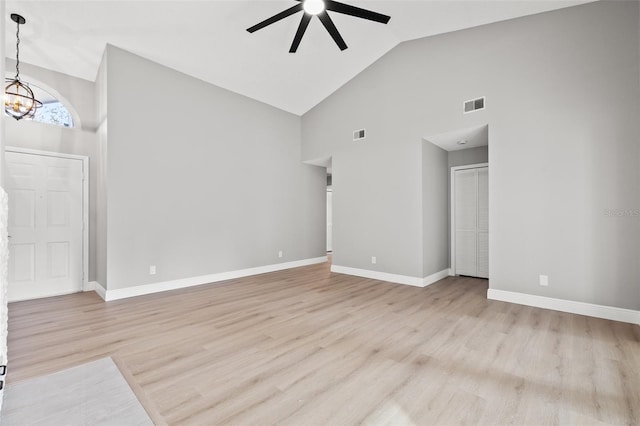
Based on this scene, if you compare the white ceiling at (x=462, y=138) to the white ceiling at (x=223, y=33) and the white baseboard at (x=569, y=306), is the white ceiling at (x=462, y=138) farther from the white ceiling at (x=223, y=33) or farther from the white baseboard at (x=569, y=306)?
the white baseboard at (x=569, y=306)

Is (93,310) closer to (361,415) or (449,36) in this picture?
(361,415)

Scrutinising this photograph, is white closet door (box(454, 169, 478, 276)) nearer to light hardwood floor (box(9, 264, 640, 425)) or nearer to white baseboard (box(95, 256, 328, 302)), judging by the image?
light hardwood floor (box(9, 264, 640, 425))

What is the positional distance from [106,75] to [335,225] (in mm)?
4382

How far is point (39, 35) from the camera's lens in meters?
3.70

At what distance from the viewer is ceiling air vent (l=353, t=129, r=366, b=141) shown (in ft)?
18.3

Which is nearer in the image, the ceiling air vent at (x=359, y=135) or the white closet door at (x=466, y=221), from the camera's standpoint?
the white closet door at (x=466, y=221)

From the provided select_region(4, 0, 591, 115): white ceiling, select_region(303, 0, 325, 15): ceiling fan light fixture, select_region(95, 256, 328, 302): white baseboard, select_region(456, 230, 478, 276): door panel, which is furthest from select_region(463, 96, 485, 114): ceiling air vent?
select_region(95, 256, 328, 302): white baseboard

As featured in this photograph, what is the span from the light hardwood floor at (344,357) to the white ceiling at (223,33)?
11.5 feet

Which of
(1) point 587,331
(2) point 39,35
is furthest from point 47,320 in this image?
(1) point 587,331

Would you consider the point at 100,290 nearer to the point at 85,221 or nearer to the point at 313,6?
the point at 85,221

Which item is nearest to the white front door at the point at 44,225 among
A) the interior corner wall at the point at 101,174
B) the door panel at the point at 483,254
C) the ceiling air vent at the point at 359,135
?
the interior corner wall at the point at 101,174

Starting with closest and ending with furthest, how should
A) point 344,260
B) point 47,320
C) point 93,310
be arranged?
point 47,320
point 93,310
point 344,260

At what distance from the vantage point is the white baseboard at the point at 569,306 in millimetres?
3234

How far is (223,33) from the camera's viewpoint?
13.4 ft
